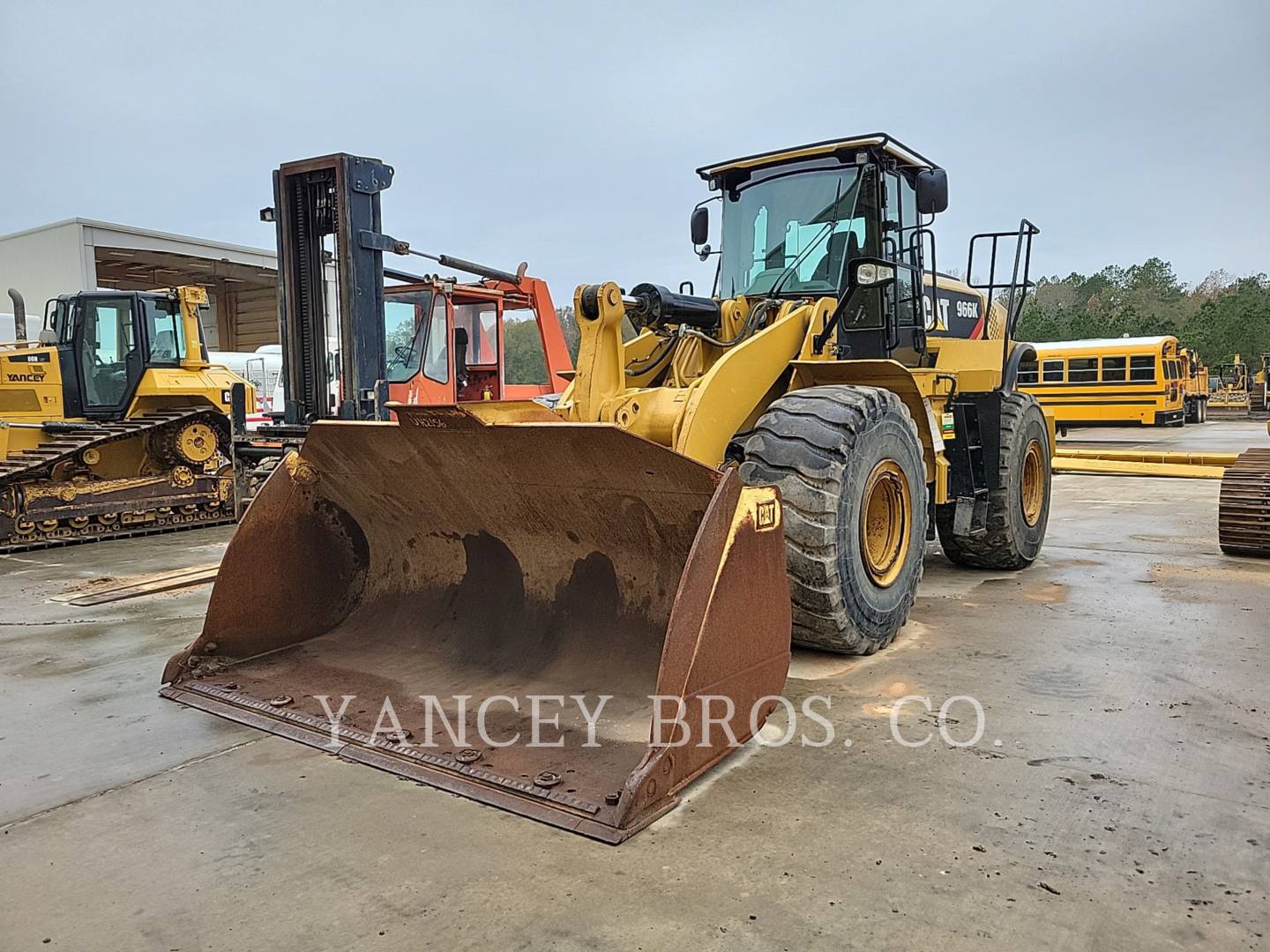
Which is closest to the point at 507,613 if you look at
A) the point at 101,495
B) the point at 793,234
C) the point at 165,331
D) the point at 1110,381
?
the point at 793,234

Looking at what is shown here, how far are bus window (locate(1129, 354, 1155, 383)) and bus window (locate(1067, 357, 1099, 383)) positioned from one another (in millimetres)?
819

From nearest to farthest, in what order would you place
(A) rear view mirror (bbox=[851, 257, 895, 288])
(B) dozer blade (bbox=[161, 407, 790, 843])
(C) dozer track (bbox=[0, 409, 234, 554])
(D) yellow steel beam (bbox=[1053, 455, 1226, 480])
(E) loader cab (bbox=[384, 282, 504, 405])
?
(B) dozer blade (bbox=[161, 407, 790, 843]) → (A) rear view mirror (bbox=[851, 257, 895, 288]) → (C) dozer track (bbox=[0, 409, 234, 554]) → (E) loader cab (bbox=[384, 282, 504, 405]) → (D) yellow steel beam (bbox=[1053, 455, 1226, 480])

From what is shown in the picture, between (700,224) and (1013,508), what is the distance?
2965 millimetres

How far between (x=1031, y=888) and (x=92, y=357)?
37.0 ft

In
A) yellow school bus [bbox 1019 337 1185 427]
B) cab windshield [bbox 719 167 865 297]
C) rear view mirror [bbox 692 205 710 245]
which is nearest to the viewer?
cab windshield [bbox 719 167 865 297]

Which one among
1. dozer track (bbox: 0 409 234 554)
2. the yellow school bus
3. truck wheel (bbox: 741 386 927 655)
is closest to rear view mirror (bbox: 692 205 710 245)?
truck wheel (bbox: 741 386 927 655)

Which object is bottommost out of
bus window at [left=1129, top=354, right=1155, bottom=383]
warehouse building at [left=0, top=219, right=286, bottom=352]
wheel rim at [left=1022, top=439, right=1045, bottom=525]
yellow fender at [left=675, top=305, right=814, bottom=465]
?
wheel rim at [left=1022, top=439, right=1045, bottom=525]

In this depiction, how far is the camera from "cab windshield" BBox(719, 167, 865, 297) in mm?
5633

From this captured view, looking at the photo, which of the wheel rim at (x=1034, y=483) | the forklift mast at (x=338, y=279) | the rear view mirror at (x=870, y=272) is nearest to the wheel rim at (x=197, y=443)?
the forklift mast at (x=338, y=279)

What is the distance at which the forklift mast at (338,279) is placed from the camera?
24.0 ft

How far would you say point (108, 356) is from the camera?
11.0 m

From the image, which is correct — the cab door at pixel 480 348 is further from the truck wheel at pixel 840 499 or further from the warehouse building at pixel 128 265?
the warehouse building at pixel 128 265

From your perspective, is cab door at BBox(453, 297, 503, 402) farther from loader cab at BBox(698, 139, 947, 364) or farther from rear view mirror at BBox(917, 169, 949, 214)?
rear view mirror at BBox(917, 169, 949, 214)

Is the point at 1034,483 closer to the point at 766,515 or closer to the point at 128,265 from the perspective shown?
the point at 766,515
